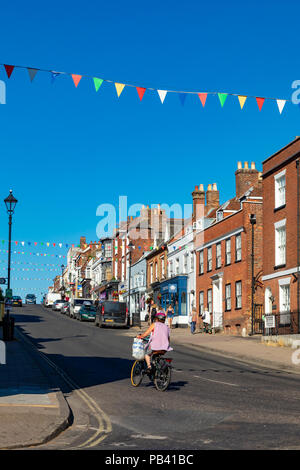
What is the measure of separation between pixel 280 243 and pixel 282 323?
4.35m

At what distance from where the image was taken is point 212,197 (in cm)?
5791

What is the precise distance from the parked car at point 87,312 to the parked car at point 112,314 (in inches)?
380

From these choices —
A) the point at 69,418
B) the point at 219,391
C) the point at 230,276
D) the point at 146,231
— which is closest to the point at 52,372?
the point at 219,391

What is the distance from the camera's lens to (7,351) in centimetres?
2475

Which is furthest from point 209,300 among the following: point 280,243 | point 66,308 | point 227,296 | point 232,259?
point 66,308

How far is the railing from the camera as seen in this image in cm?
3225

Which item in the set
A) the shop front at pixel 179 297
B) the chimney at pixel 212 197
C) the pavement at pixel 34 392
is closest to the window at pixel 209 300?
the shop front at pixel 179 297

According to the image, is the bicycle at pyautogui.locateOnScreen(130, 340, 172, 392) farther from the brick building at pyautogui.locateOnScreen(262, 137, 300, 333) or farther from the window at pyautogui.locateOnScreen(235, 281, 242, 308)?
the window at pyautogui.locateOnScreen(235, 281, 242, 308)

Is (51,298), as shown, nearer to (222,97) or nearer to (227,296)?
(227,296)

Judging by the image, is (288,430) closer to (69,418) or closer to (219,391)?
(69,418)

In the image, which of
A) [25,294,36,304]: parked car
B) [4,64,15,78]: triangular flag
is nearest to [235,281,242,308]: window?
[4,64,15,78]: triangular flag

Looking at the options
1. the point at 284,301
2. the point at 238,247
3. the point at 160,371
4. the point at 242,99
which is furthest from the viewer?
the point at 238,247

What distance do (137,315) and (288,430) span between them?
40.3 m

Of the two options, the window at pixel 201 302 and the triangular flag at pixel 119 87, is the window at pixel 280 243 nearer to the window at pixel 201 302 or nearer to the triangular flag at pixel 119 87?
the window at pixel 201 302
